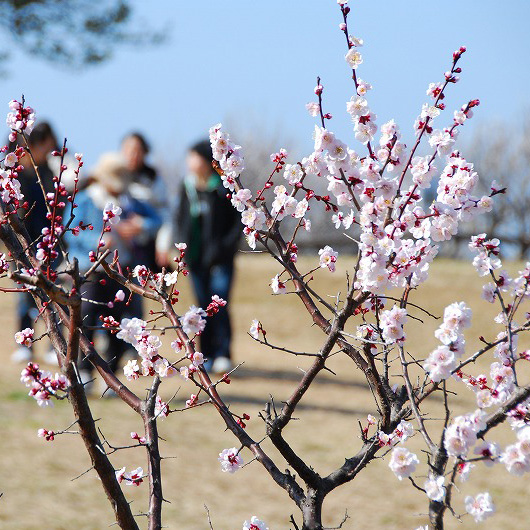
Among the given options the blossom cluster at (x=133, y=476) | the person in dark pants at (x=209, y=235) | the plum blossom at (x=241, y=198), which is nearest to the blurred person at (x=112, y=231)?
the person in dark pants at (x=209, y=235)

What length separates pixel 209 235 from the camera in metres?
7.43

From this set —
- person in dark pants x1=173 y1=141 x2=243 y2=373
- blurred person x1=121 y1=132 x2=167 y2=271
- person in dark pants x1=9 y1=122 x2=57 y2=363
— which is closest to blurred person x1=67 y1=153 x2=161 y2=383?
blurred person x1=121 y1=132 x2=167 y2=271

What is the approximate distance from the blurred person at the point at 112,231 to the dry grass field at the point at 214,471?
26.6 inches

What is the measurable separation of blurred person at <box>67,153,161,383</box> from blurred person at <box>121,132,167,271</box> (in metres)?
0.06

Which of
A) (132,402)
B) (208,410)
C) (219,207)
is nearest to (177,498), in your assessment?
(208,410)

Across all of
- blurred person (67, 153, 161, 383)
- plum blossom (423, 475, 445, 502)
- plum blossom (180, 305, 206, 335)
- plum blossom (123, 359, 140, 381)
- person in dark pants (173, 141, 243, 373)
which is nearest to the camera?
plum blossom (423, 475, 445, 502)

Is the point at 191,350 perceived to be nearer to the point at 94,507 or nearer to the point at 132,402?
the point at 132,402

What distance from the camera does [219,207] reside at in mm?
7363

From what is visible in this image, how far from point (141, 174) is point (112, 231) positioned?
0.60 m

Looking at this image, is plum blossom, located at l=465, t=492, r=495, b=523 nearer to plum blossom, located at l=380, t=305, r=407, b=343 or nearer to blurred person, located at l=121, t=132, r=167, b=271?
plum blossom, located at l=380, t=305, r=407, b=343

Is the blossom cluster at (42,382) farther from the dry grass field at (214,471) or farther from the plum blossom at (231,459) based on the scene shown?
the dry grass field at (214,471)

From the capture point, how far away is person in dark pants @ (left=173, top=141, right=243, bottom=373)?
7.36 meters

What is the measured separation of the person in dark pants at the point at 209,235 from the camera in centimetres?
736

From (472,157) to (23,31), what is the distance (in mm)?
27897
